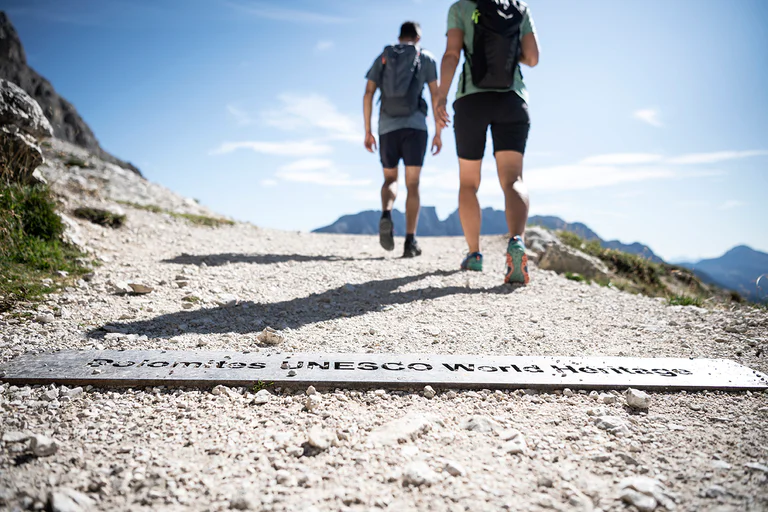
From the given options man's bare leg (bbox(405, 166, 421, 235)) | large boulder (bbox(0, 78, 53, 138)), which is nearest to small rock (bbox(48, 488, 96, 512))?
large boulder (bbox(0, 78, 53, 138))

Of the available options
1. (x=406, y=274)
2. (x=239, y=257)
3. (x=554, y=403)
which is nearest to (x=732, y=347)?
(x=554, y=403)

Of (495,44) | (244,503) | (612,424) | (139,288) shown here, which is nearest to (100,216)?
(139,288)

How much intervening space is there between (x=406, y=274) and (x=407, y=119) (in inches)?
89.2

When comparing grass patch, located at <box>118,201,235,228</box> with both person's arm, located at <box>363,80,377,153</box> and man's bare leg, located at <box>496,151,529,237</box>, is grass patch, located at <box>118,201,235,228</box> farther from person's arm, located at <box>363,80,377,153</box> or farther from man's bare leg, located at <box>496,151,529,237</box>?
man's bare leg, located at <box>496,151,529,237</box>

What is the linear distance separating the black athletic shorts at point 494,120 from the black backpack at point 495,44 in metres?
0.15

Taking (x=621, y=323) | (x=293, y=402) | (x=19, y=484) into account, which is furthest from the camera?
(x=621, y=323)

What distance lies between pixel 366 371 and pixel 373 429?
1.64 ft

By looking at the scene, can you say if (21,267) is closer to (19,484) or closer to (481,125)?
(19,484)

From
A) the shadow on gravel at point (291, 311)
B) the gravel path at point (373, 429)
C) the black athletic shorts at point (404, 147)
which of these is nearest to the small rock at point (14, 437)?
the gravel path at point (373, 429)

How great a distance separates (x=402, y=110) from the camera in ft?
19.8

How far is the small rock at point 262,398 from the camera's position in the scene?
199 centimetres

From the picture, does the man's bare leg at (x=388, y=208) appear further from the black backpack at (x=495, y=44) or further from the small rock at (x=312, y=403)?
the small rock at (x=312, y=403)

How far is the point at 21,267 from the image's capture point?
374 centimetres

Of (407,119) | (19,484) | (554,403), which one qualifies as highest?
(407,119)
